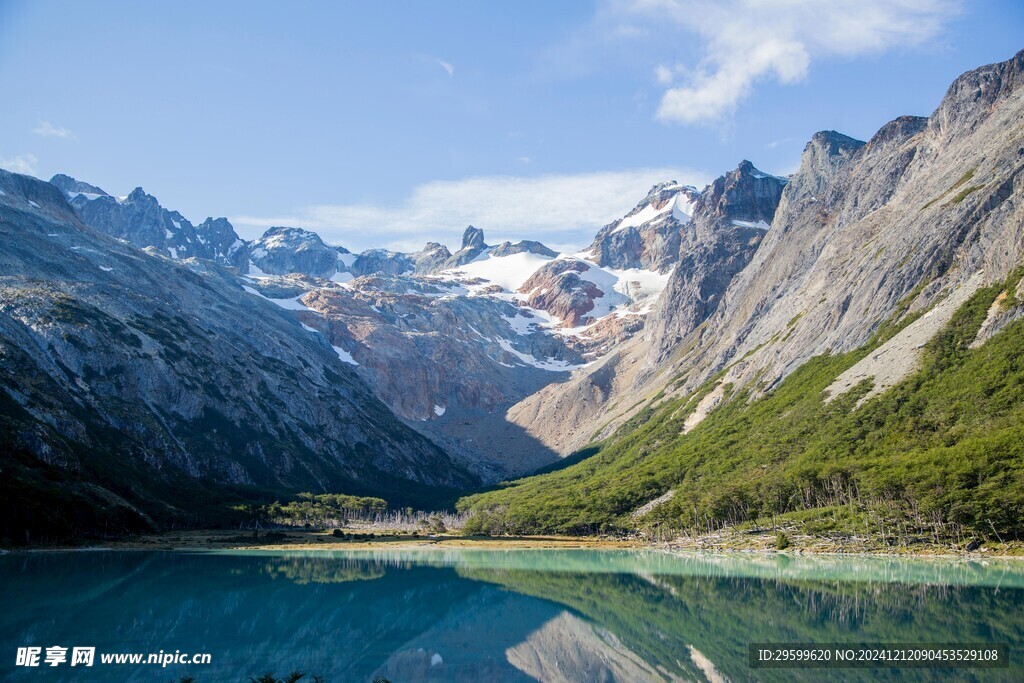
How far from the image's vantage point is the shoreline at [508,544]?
98.1 meters

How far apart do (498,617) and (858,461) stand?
288 feet

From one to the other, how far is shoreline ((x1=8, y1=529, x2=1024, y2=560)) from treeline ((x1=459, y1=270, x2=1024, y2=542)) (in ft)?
13.1

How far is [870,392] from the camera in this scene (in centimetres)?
14525

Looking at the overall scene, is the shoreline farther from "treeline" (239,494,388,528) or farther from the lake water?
the lake water

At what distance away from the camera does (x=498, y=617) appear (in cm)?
6162

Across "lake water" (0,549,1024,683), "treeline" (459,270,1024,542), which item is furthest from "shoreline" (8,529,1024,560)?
"lake water" (0,549,1024,683)

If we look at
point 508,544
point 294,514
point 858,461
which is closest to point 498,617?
point 858,461

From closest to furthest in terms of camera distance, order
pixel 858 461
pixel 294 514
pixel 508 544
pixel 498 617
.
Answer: pixel 498 617 < pixel 858 461 < pixel 508 544 < pixel 294 514

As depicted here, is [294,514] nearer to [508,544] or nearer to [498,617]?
[508,544]

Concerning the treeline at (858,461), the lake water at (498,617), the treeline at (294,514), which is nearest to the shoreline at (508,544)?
the treeline at (858,461)

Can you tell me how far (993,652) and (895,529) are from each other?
7149 cm

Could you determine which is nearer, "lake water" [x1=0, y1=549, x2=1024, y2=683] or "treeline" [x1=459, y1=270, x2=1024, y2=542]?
"lake water" [x1=0, y1=549, x2=1024, y2=683]

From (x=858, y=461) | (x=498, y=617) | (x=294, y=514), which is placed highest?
(x=858, y=461)

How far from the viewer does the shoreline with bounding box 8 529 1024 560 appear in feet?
322
